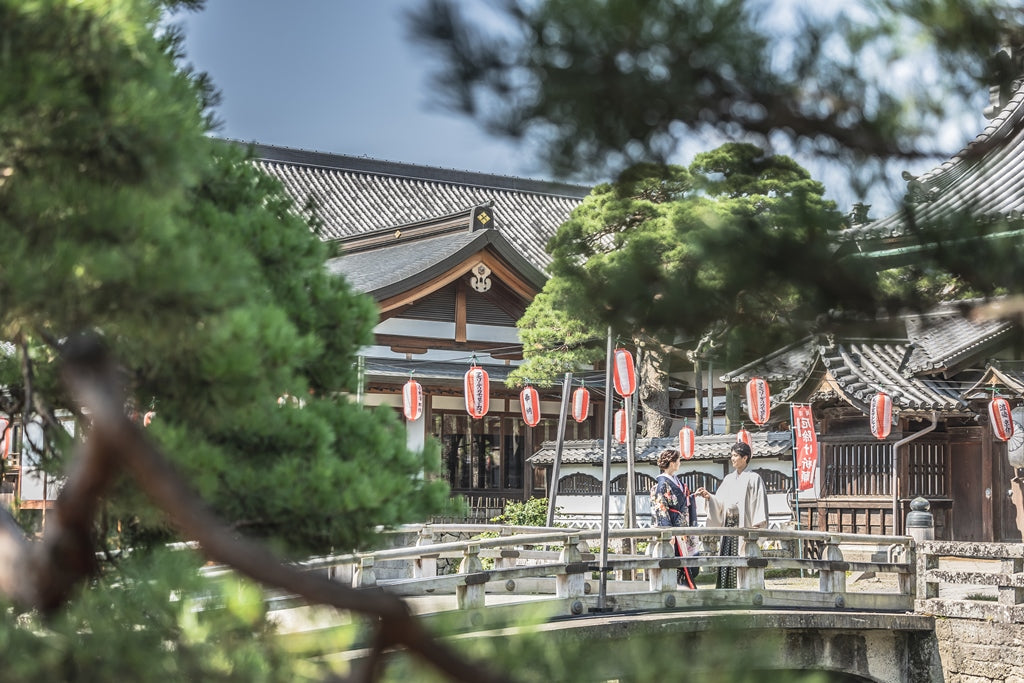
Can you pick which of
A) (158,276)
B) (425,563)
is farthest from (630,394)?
(158,276)

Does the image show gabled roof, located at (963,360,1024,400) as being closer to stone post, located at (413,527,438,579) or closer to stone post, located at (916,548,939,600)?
stone post, located at (916,548,939,600)

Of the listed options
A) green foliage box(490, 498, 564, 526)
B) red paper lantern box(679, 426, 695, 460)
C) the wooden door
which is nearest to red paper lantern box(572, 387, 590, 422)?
green foliage box(490, 498, 564, 526)

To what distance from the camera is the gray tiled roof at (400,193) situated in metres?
31.1

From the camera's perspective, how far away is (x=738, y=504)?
11.5 metres

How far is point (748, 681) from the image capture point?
198 centimetres

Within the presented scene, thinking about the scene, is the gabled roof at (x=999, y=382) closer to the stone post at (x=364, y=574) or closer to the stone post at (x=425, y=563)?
the stone post at (x=425, y=563)

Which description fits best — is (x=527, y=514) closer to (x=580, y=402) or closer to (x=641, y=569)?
(x=580, y=402)

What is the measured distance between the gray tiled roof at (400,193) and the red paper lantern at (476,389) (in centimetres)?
1042

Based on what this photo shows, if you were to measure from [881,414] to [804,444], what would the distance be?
139 centimetres

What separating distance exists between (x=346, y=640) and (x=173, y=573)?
53 cm

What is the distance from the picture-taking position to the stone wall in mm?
10977

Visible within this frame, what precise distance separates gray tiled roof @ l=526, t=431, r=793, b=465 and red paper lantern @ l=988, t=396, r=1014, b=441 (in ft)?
11.3

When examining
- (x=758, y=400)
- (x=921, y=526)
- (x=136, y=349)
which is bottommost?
(x=921, y=526)

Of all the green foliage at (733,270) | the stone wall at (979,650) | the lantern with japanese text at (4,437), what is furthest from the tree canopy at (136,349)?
the stone wall at (979,650)
